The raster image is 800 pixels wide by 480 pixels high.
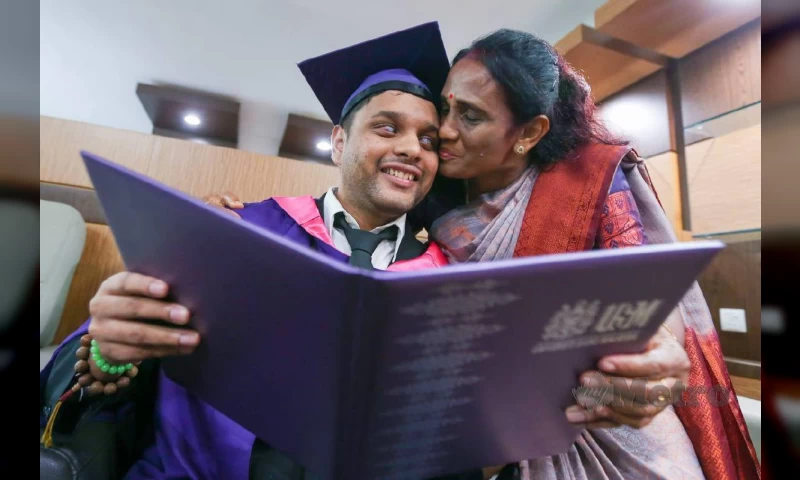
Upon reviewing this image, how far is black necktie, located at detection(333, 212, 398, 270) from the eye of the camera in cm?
91

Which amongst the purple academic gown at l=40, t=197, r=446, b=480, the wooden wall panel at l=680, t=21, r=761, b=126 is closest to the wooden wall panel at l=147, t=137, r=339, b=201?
the purple academic gown at l=40, t=197, r=446, b=480

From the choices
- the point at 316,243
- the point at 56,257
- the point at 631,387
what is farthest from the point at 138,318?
the point at 56,257

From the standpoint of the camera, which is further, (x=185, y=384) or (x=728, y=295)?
(x=728, y=295)

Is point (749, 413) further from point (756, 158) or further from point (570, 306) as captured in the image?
point (756, 158)

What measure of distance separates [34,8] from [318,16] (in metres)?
2.02

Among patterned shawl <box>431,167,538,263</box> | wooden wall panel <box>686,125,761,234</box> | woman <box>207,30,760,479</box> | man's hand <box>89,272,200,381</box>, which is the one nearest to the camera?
man's hand <box>89,272,200,381</box>

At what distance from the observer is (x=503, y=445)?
1.80 ft

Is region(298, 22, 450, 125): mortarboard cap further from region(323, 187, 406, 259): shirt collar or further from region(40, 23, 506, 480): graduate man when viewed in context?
region(323, 187, 406, 259): shirt collar

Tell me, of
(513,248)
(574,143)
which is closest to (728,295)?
(574,143)

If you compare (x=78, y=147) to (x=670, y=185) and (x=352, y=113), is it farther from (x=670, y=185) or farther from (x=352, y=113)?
(x=670, y=185)

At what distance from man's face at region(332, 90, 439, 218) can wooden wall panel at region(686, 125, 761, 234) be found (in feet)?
4.68

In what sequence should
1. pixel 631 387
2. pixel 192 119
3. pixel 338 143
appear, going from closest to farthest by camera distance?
pixel 631 387 < pixel 338 143 < pixel 192 119

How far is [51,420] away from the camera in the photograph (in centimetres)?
56

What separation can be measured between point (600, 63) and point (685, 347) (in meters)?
1.71
